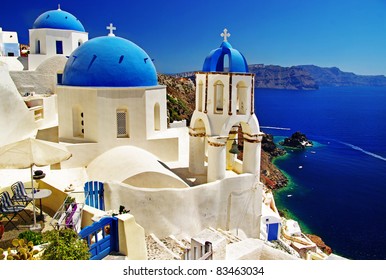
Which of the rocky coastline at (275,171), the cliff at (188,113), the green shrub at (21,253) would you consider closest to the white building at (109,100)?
the green shrub at (21,253)

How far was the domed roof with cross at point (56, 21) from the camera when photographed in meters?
21.5

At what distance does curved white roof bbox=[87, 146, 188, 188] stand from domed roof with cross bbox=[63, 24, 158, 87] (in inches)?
101

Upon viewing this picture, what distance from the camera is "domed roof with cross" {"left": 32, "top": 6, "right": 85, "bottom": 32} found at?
70.5 ft

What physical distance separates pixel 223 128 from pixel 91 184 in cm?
442

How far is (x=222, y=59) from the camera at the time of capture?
11477mm

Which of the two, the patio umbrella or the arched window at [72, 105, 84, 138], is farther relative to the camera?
the arched window at [72, 105, 84, 138]

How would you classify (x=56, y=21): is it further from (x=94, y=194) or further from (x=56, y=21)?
(x=94, y=194)

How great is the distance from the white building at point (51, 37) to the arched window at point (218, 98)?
45.8 ft

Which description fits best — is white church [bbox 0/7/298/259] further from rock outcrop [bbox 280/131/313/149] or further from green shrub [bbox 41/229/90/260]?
rock outcrop [bbox 280/131/313/149]

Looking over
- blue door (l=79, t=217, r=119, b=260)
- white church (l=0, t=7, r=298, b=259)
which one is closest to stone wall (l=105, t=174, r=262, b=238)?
white church (l=0, t=7, r=298, b=259)

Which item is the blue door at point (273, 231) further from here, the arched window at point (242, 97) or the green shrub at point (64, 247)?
the green shrub at point (64, 247)

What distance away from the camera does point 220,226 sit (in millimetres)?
11188
